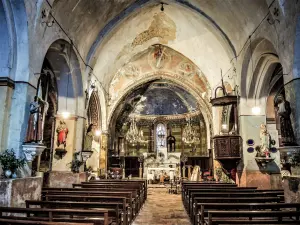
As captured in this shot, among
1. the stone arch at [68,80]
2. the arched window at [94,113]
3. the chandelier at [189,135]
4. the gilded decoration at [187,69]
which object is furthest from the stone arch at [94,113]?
the chandelier at [189,135]

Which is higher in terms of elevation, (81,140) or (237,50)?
(237,50)

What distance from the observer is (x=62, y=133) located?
10234 mm

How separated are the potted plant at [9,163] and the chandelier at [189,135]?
600 inches

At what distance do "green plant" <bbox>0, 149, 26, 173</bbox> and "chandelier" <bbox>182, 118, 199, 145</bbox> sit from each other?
50.0 feet

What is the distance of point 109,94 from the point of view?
647 inches

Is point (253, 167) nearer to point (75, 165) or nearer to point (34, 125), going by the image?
point (75, 165)

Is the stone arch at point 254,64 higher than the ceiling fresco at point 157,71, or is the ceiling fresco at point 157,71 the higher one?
the ceiling fresco at point 157,71

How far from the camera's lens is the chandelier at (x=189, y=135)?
65.5 feet

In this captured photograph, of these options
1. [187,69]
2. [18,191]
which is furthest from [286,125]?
[187,69]

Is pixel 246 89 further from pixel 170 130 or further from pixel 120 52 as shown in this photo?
pixel 170 130

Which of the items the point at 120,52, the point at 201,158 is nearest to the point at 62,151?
the point at 120,52

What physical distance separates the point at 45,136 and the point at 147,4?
8.56m

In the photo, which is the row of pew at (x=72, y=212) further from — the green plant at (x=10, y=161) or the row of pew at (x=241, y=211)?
the row of pew at (x=241, y=211)

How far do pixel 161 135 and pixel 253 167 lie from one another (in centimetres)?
1228
